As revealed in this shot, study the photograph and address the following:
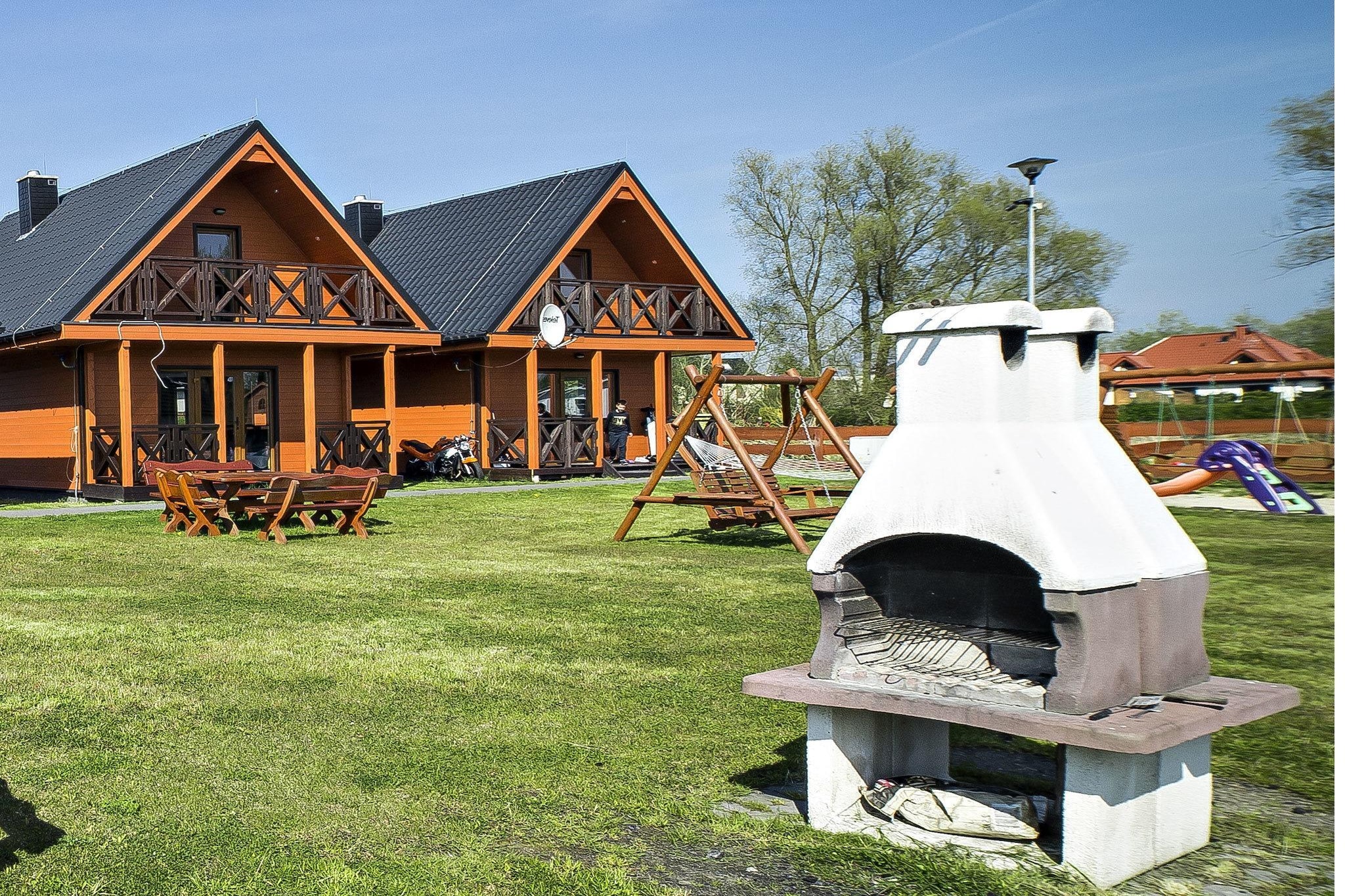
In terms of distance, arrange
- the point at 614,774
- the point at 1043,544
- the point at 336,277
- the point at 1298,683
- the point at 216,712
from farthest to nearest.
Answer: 1. the point at 336,277
2. the point at 1298,683
3. the point at 216,712
4. the point at 614,774
5. the point at 1043,544

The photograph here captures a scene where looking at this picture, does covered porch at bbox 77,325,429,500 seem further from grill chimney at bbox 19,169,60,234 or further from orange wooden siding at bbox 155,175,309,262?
grill chimney at bbox 19,169,60,234

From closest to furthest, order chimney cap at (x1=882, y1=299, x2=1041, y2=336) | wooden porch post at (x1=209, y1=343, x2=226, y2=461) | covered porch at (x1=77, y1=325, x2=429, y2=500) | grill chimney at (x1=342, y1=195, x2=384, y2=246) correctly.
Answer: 1. chimney cap at (x1=882, y1=299, x2=1041, y2=336)
2. wooden porch post at (x1=209, y1=343, x2=226, y2=461)
3. covered porch at (x1=77, y1=325, x2=429, y2=500)
4. grill chimney at (x1=342, y1=195, x2=384, y2=246)

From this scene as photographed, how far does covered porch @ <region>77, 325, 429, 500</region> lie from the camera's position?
20.4m

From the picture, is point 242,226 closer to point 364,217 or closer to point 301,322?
point 301,322

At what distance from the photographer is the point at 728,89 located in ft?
63.1

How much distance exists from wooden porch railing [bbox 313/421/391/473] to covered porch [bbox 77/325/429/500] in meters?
0.02

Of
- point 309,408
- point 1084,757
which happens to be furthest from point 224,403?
point 1084,757

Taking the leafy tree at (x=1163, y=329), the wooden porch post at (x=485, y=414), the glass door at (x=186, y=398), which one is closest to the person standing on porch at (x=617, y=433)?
the wooden porch post at (x=485, y=414)

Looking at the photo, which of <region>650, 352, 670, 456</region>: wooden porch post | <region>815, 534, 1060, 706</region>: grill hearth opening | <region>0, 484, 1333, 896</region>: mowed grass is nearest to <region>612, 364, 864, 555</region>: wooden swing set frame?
<region>0, 484, 1333, 896</region>: mowed grass

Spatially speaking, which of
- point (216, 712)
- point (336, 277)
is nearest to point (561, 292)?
point (336, 277)

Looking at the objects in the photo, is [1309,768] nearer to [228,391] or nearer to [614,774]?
[614,774]

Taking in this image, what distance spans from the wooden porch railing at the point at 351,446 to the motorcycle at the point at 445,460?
1.53 meters

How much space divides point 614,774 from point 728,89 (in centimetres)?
1559

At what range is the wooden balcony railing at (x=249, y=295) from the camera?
20.2 m
